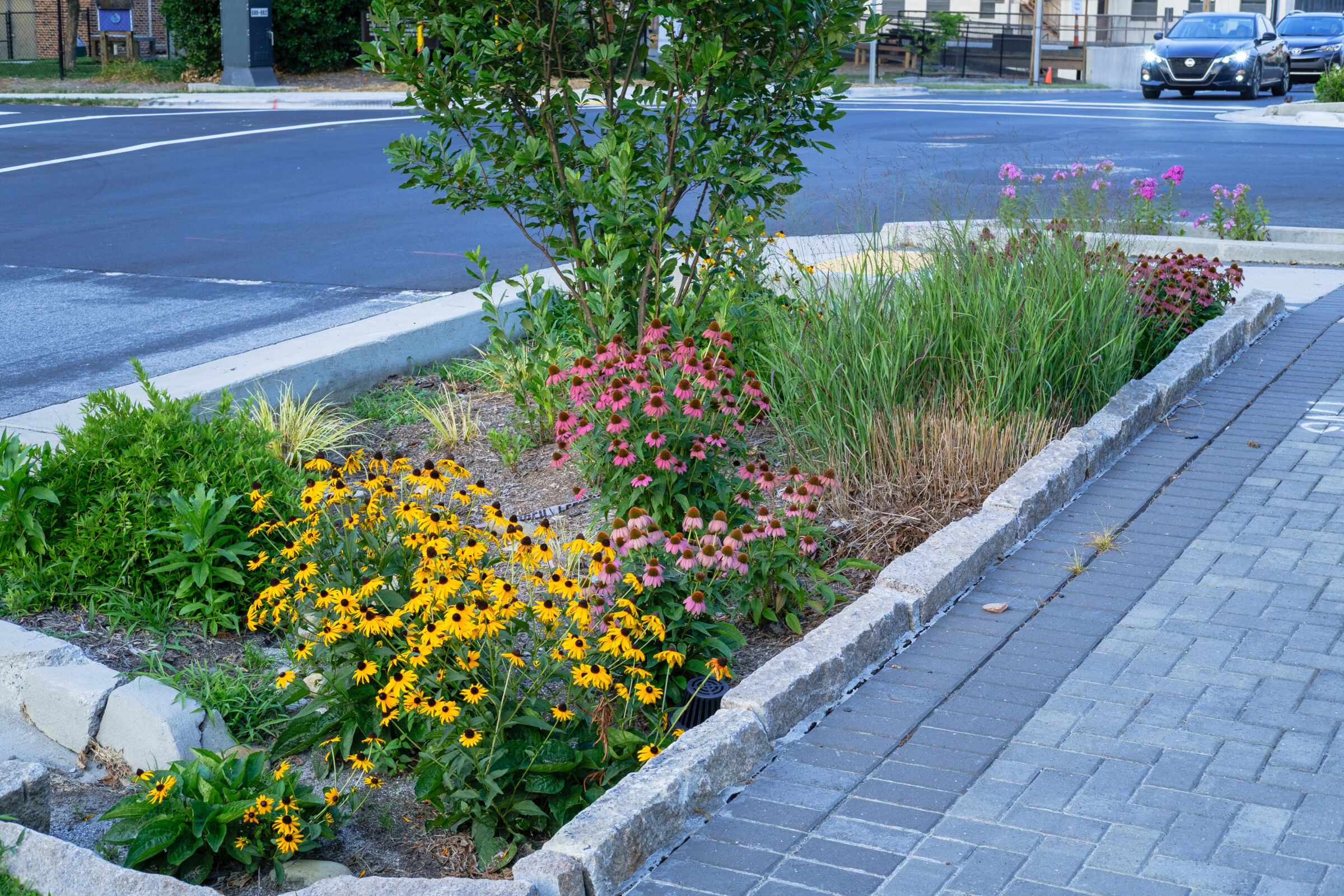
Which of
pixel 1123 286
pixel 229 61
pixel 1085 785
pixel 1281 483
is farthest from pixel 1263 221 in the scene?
pixel 229 61

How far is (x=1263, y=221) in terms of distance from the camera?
11180 mm

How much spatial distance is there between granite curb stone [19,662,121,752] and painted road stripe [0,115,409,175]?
1465 centimetres

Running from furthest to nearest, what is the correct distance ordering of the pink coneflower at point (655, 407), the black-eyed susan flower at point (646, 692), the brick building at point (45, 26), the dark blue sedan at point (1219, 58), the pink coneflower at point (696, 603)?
the brick building at point (45, 26)
the dark blue sedan at point (1219, 58)
the pink coneflower at point (655, 407)
the pink coneflower at point (696, 603)
the black-eyed susan flower at point (646, 692)

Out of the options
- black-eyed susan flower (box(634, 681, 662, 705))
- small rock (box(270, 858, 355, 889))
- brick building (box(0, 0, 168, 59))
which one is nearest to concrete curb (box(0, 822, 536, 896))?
small rock (box(270, 858, 355, 889))

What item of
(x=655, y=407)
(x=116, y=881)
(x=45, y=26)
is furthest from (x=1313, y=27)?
(x=45, y=26)

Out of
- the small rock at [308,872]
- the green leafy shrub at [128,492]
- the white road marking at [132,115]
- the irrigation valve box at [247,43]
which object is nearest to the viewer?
the small rock at [308,872]

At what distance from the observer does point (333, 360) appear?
696 centimetres

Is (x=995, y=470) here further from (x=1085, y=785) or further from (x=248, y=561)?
(x=248, y=561)

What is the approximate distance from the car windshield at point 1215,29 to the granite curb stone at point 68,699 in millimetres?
29462

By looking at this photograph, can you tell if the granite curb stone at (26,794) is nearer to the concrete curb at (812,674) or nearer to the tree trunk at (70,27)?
the concrete curb at (812,674)

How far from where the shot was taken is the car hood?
2772 centimetres

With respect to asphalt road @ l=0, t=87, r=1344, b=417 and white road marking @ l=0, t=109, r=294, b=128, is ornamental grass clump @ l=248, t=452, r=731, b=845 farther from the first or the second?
white road marking @ l=0, t=109, r=294, b=128

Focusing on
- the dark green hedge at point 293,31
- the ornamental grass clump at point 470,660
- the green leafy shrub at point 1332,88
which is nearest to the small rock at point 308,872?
the ornamental grass clump at point 470,660

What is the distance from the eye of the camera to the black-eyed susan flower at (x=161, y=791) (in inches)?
132
